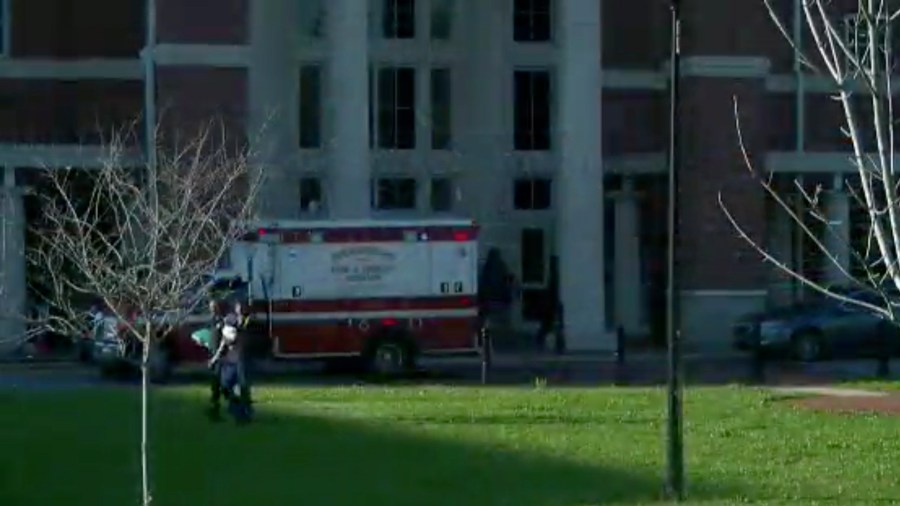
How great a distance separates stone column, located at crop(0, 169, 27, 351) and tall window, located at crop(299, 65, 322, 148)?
7.11 meters

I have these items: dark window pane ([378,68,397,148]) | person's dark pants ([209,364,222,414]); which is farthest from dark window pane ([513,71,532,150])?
person's dark pants ([209,364,222,414])

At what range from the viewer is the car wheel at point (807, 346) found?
4400 cm

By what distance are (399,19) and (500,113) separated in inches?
139

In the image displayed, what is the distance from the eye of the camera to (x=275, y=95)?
49125 mm

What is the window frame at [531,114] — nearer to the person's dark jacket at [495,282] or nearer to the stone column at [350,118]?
the person's dark jacket at [495,282]

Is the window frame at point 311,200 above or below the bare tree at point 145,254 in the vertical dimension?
above

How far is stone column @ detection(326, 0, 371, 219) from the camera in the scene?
48469 millimetres

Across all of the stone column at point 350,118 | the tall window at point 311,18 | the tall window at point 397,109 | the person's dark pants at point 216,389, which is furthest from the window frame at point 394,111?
the person's dark pants at point 216,389

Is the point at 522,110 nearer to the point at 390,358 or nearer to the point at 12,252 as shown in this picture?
the point at 12,252

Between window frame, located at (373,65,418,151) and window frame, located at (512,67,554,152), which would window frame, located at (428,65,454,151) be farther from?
window frame, located at (512,67,554,152)

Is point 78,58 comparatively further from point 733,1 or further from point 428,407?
point 428,407

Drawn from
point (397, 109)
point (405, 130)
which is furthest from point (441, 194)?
point (397, 109)

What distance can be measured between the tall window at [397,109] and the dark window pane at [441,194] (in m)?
1.13

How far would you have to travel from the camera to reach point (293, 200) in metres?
49.5
